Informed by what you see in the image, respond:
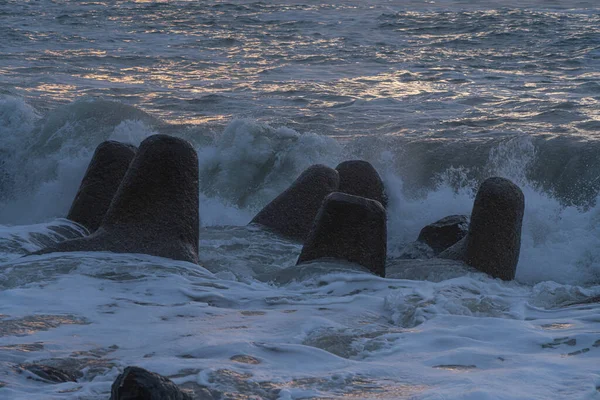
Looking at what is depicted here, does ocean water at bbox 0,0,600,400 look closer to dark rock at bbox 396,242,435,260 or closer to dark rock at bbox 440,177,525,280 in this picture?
dark rock at bbox 440,177,525,280

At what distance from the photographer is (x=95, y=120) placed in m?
11.7

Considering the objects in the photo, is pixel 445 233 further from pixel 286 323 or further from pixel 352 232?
pixel 286 323

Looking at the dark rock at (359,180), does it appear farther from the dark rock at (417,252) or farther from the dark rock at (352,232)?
the dark rock at (352,232)

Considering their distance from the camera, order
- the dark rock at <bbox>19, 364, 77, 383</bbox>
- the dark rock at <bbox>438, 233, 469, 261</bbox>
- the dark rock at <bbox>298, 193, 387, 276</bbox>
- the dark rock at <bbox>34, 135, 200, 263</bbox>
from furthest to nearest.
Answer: the dark rock at <bbox>438, 233, 469, 261</bbox>, the dark rock at <bbox>298, 193, 387, 276</bbox>, the dark rock at <bbox>34, 135, 200, 263</bbox>, the dark rock at <bbox>19, 364, 77, 383</bbox>

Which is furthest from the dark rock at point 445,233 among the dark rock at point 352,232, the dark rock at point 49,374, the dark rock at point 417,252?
the dark rock at point 49,374

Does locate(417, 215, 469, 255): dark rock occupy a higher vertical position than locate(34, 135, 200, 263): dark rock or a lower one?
lower

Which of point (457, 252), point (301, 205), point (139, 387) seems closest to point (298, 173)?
point (301, 205)

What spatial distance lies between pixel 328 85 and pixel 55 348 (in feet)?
39.9

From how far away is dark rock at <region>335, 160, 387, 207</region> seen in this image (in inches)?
322

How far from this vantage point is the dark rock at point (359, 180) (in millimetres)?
8172

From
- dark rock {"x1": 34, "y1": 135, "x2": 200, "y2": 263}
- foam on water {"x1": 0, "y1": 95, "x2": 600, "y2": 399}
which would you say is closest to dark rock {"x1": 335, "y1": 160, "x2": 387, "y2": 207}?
foam on water {"x1": 0, "y1": 95, "x2": 600, "y2": 399}

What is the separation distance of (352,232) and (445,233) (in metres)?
2.05

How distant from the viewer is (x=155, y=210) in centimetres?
Answer: 594

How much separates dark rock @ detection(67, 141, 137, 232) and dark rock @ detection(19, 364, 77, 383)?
348 cm
